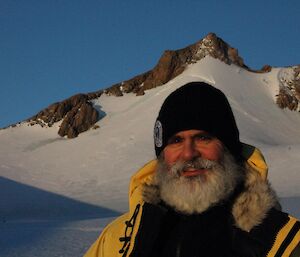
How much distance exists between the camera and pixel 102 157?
28.2m

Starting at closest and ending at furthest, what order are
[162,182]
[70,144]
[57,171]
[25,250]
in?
[162,182] → [25,250] → [57,171] → [70,144]

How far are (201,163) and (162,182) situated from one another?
20cm

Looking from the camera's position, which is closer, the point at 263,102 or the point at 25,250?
the point at 25,250

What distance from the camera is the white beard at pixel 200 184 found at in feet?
7.13

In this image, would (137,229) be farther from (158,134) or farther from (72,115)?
(72,115)

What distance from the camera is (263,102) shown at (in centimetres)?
3753

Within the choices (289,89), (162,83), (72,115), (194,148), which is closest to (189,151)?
(194,148)

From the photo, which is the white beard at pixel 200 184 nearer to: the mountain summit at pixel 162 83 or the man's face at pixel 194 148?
the man's face at pixel 194 148

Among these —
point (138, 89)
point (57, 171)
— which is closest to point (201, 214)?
point (57, 171)

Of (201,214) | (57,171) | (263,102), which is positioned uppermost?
(263,102)

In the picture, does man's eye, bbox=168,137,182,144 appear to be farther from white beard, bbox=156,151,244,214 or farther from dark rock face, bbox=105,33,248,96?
dark rock face, bbox=105,33,248,96

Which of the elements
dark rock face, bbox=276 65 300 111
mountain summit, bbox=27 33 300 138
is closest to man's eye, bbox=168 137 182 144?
mountain summit, bbox=27 33 300 138

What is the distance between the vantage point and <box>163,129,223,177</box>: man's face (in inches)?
88.2

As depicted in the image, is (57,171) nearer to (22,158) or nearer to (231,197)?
(22,158)
